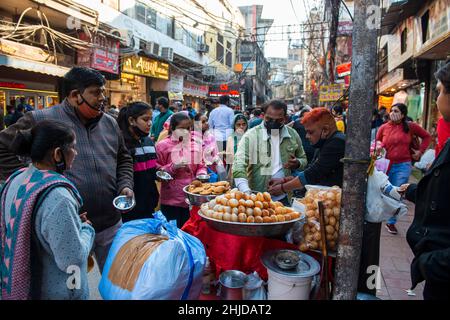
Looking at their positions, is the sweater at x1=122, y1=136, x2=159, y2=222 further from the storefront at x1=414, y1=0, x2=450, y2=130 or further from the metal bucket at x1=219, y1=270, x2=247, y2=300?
the storefront at x1=414, y1=0, x2=450, y2=130

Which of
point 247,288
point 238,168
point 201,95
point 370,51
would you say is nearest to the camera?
point 370,51

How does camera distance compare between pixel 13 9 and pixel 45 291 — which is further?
pixel 13 9

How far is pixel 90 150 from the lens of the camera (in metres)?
2.43

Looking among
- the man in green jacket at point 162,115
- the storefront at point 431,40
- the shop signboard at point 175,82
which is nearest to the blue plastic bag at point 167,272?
the man in green jacket at point 162,115

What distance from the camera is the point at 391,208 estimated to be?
6.53 feet

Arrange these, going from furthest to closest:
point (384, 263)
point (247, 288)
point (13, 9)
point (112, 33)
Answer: point (112, 33), point (13, 9), point (384, 263), point (247, 288)

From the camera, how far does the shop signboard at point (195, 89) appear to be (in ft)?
74.6

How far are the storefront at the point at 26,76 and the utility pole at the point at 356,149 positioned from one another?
8.55 m

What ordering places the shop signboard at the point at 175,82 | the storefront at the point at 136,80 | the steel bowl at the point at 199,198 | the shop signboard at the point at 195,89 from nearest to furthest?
the steel bowl at the point at 199,198 < the storefront at the point at 136,80 < the shop signboard at the point at 175,82 < the shop signboard at the point at 195,89

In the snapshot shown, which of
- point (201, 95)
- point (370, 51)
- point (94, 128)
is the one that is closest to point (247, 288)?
point (370, 51)

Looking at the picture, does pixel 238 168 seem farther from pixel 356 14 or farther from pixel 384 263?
pixel 384 263

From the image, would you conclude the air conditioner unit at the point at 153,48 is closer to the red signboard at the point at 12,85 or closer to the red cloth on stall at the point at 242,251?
the red signboard at the point at 12,85

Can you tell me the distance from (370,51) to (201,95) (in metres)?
24.8

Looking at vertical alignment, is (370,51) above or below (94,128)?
above
